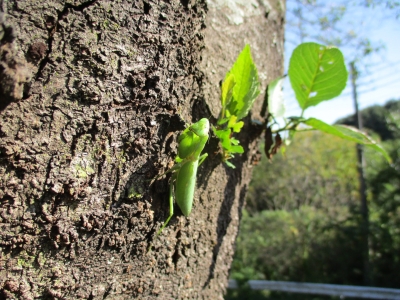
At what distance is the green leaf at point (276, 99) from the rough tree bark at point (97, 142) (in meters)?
0.24

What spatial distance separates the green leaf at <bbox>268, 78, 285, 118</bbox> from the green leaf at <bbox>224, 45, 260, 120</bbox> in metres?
0.18

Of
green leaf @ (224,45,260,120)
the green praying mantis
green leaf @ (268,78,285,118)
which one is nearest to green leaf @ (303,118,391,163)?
green leaf @ (268,78,285,118)

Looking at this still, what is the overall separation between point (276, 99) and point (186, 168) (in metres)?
0.41

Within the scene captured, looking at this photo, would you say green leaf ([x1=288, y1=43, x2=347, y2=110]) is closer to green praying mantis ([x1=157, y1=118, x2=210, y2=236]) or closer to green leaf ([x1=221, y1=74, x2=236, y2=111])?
green leaf ([x1=221, y1=74, x2=236, y2=111])

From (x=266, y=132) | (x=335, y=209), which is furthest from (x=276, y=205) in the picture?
(x=266, y=132)

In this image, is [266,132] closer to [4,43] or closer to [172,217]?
[172,217]

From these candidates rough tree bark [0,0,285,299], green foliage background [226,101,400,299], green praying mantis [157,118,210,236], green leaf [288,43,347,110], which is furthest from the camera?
green foliage background [226,101,400,299]

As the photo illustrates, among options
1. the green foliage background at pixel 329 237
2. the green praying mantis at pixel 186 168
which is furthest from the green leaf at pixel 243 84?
the green foliage background at pixel 329 237

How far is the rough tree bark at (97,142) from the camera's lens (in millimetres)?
548

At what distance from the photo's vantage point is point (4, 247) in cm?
54

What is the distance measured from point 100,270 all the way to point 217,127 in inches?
16.3

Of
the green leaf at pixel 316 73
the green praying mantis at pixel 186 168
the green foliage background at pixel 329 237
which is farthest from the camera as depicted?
the green foliage background at pixel 329 237

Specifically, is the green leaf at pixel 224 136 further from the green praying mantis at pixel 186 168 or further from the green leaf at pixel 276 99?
the green leaf at pixel 276 99

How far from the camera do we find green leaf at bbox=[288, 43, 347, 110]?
94 centimetres
